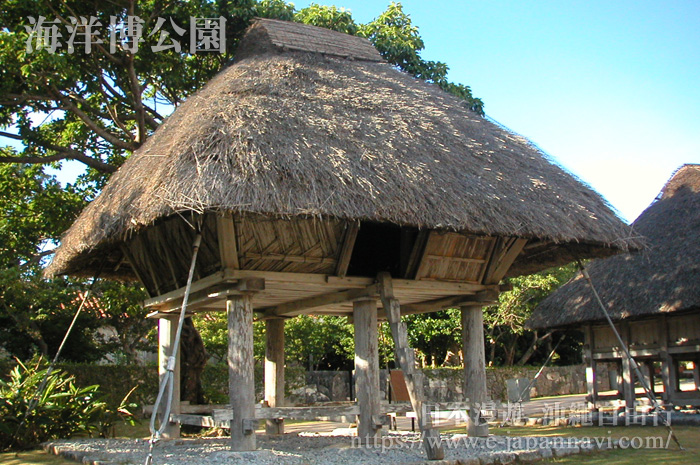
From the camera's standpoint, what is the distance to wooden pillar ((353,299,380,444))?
9.20m

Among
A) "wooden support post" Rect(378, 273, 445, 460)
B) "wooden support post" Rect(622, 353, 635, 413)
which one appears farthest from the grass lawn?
"wooden support post" Rect(622, 353, 635, 413)

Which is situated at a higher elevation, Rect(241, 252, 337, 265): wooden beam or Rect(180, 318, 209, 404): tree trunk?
Rect(241, 252, 337, 265): wooden beam

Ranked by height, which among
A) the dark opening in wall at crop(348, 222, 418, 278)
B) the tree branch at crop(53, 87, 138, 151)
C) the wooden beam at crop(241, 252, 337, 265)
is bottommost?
the wooden beam at crop(241, 252, 337, 265)

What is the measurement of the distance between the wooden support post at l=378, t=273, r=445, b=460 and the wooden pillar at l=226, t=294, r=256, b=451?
1786mm

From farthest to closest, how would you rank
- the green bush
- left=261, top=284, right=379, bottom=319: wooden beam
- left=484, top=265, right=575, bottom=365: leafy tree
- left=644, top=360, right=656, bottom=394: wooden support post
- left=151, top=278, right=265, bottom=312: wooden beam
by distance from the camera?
left=484, top=265, right=575, bottom=365: leafy tree, left=644, top=360, right=656, bottom=394: wooden support post, the green bush, left=261, top=284, right=379, bottom=319: wooden beam, left=151, top=278, right=265, bottom=312: wooden beam

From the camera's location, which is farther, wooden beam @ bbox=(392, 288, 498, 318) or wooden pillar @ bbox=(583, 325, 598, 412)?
wooden pillar @ bbox=(583, 325, 598, 412)

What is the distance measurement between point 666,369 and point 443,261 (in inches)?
275

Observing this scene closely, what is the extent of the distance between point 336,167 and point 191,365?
676 centimetres

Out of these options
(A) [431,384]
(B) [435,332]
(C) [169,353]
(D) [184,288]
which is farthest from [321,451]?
(B) [435,332]

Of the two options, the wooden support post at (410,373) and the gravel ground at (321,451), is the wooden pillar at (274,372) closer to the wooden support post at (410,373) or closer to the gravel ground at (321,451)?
the gravel ground at (321,451)

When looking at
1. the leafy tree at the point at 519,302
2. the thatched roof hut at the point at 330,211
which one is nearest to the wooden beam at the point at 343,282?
the thatched roof hut at the point at 330,211

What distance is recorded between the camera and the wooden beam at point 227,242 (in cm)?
815

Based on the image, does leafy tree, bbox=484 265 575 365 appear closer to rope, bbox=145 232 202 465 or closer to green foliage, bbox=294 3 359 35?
green foliage, bbox=294 3 359 35

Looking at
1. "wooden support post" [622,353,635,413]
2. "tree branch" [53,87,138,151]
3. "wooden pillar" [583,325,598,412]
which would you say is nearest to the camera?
"tree branch" [53,87,138,151]
